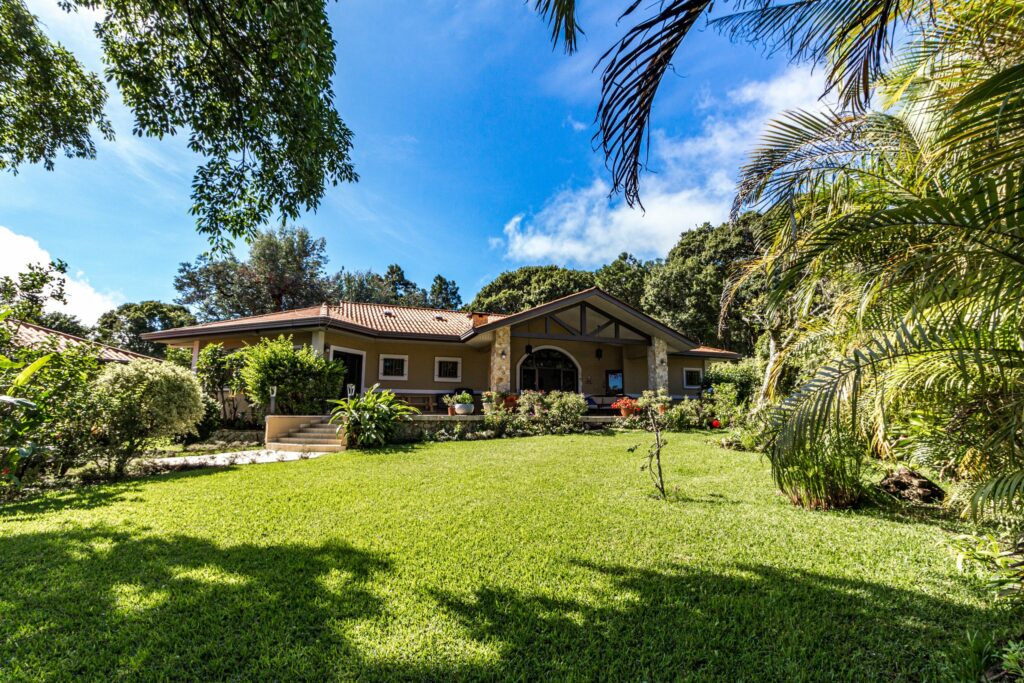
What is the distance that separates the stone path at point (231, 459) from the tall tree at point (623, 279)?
28583mm

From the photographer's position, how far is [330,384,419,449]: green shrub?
410 inches

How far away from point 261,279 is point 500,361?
23507 mm

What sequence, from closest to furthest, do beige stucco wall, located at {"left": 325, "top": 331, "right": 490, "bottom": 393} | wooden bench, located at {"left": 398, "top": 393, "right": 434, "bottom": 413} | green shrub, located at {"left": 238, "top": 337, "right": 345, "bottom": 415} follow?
1. green shrub, located at {"left": 238, "top": 337, "right": 345, "bottom": 415}
2. beige stucco wall, located at {"left": 325, "top": 331, "right": 490, "bottom": 393}
3. wooden bench, located at {"left": 398, "top": 393, "right": 434, "bottom": 413}

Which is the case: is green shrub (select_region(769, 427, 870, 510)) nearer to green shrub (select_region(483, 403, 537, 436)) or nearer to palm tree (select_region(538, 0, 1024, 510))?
palm tree (select_region(538, 0, 1024, 510))

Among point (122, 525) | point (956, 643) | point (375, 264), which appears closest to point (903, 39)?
point (956, 643)

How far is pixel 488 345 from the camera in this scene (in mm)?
17297

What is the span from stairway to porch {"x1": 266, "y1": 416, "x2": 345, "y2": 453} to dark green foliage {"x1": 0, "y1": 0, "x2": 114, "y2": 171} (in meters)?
6.88

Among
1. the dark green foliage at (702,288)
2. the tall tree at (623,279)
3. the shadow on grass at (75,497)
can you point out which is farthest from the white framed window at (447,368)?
the tall tree at (623,279)

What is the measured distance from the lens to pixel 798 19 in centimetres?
260

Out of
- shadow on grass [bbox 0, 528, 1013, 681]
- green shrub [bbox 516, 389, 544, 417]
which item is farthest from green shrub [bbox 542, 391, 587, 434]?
shadow on grass [bbox 0, 528, 1013, 681]

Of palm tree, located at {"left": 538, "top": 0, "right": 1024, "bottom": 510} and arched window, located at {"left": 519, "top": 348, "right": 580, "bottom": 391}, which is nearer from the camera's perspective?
palm tree, located at {"left": 538, "top": 0, "right": 1024, "bottom": 510}

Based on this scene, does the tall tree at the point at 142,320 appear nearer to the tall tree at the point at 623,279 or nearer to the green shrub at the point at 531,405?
the tall tree at the point at 623,279

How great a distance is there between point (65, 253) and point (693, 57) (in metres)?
8.39

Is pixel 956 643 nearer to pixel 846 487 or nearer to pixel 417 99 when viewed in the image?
pixel 846 487
